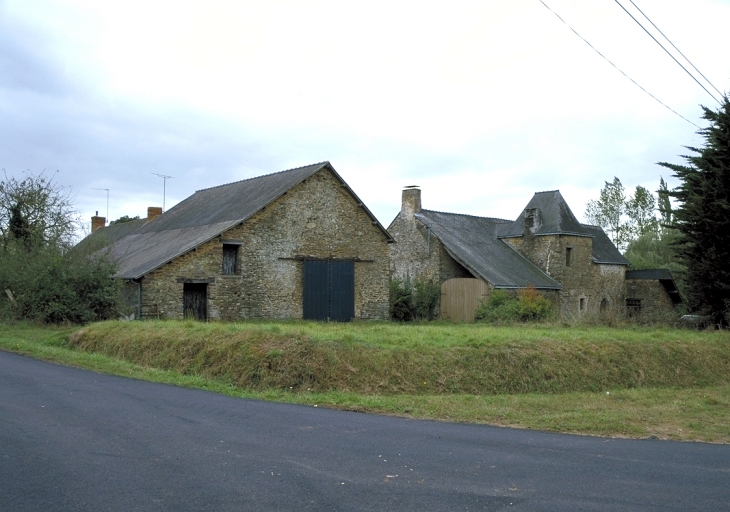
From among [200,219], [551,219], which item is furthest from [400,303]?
[551,219]

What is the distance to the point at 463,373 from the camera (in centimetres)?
1422

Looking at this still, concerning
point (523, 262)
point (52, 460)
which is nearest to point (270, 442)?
point (52, 460)

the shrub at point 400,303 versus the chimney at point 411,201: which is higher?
the chimney at point 411,201

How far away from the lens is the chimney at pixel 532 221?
4216 centimetres

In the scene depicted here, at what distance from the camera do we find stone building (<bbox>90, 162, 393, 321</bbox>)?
2611 centimetres

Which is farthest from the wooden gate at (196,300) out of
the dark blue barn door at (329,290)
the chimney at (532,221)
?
the chimney at (532,221)

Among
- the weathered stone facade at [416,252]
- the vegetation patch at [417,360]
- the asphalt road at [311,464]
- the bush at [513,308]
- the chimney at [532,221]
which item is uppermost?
the chimney at [532,221]

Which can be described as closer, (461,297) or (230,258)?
(230,258)

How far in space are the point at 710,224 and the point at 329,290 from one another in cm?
1451

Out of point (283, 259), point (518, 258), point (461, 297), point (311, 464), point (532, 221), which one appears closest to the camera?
point (311, 464)

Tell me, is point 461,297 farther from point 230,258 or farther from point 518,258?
point 230,258

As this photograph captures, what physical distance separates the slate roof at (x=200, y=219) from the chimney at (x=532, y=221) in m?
13.6

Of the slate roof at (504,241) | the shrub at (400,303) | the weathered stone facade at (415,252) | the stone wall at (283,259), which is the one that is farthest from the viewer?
the weathered stone facade at (415,252)

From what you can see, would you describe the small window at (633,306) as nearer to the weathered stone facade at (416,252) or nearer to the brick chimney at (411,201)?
the weathered stone facade at (416,252)
